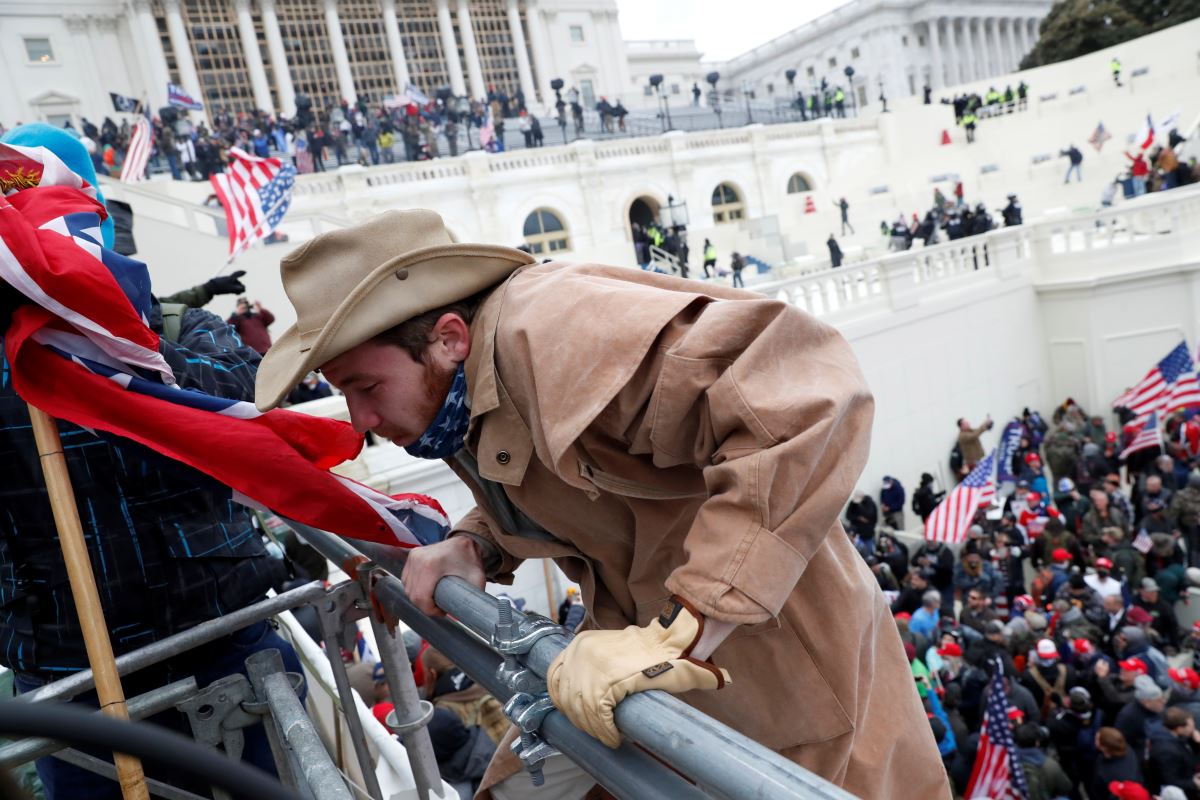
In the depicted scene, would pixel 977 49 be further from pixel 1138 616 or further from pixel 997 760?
pixel 997 760

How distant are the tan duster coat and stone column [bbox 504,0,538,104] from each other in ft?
160

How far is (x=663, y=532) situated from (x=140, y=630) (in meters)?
1.33

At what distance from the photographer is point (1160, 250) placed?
13.8m

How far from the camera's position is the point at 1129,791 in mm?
5055

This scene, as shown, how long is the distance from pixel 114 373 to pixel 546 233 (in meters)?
27.0

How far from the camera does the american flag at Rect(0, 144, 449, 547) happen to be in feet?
5.87

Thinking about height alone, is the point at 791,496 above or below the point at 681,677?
above

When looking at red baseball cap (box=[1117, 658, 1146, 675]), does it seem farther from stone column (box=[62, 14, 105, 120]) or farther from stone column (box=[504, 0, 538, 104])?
stone column (box=[504, 0, 538, 104])

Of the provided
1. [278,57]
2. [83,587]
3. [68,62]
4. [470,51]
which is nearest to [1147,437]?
[83,587]

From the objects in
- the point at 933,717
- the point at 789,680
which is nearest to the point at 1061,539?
the point at 933,717

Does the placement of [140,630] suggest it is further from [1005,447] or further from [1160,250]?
[1160,250]

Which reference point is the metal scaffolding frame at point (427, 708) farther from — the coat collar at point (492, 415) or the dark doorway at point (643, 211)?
the dark doorway at point (643, 211)

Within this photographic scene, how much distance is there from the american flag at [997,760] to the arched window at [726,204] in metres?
28.9

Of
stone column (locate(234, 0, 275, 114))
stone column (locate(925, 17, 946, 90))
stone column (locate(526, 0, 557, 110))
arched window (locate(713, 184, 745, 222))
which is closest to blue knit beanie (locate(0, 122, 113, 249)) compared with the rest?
arched window (locate(713, 184, 745, 222))
